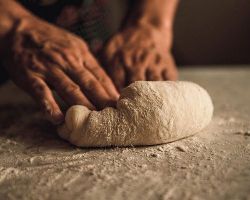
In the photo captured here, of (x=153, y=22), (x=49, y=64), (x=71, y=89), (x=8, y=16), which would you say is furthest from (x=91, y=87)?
(x=153, y=22)

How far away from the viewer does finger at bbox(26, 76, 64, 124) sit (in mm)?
1007

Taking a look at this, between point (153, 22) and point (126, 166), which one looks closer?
point (126, 166)

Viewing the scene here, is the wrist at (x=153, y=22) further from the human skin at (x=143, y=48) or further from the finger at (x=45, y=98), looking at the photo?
the finger at (x=45, y=98)

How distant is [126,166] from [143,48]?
627 millimetres

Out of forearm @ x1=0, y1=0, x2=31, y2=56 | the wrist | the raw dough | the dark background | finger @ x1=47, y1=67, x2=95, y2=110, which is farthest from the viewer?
the dark background

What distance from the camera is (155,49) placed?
4.54 feet

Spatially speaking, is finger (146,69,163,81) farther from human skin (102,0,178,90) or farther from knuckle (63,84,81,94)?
knuckle (63,84,81,94)

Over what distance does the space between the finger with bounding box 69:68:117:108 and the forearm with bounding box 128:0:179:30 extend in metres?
0.47

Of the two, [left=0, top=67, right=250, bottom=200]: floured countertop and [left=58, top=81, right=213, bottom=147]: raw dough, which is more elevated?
[left=58, top=81, right=213, bottom=147]: raw dough

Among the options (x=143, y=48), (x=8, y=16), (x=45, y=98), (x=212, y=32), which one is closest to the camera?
(x=45, y=98)

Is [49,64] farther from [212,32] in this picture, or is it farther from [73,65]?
[212,32]

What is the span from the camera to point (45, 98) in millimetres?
1044

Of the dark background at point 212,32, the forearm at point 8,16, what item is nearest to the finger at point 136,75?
the forearm at point 8,16

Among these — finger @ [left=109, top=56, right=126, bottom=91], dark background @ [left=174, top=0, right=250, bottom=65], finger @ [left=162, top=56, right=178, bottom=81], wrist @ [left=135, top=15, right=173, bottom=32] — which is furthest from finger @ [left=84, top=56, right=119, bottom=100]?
dark background @ [left=174, top=0, right=250, bottom=65]
